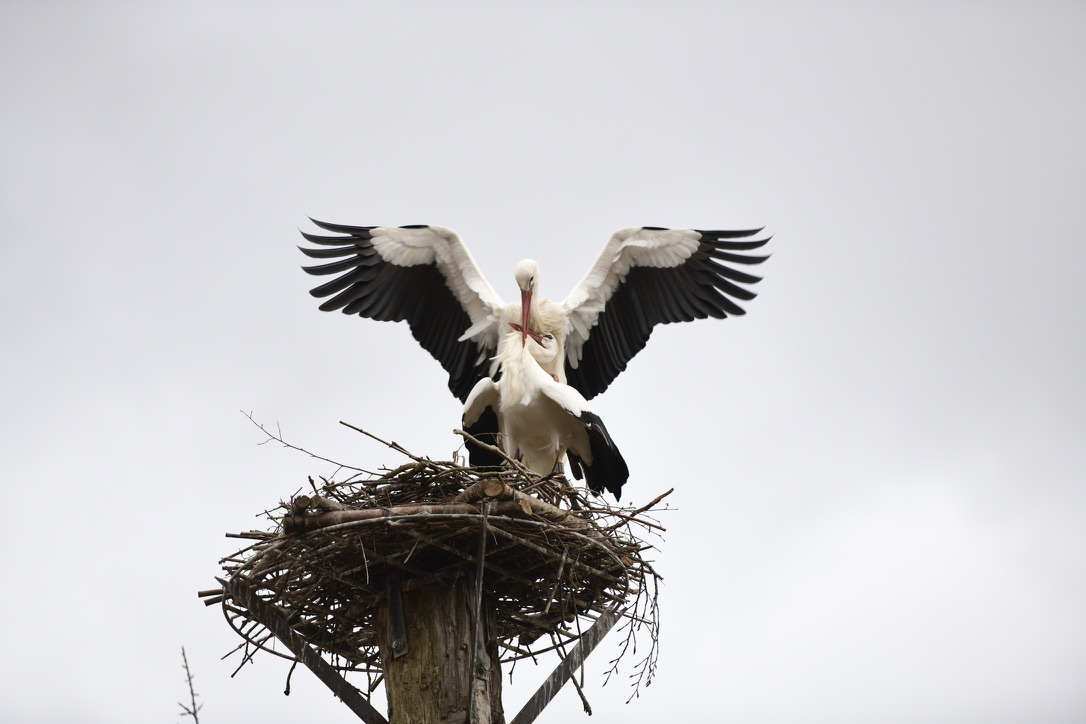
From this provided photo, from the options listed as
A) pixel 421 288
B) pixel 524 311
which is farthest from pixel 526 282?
pixel 421 288

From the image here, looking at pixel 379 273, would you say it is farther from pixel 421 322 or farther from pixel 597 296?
pixel 597 296

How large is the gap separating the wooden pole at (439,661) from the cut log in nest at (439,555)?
8 centimetres

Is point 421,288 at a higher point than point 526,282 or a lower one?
higher

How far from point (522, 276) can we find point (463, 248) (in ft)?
1.63

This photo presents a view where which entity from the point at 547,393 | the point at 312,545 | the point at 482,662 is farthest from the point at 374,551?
the point at 547,393

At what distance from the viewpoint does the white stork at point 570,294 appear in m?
7.15

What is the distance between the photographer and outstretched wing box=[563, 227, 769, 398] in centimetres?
719

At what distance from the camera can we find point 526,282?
684cm

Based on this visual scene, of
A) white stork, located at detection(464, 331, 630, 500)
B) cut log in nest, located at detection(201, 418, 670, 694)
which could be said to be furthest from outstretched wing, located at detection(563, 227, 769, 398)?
cut log in nest, located at detection(201, 418, 670, 694)

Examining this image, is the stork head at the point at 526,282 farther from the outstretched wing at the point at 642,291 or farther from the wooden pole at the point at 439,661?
the wooden pole at the point at 439,661

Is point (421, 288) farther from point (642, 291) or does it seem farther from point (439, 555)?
point (439, 555)

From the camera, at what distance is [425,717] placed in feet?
14.7

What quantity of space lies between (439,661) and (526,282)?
2.81m

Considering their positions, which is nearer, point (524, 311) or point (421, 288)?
point (524, 311)
